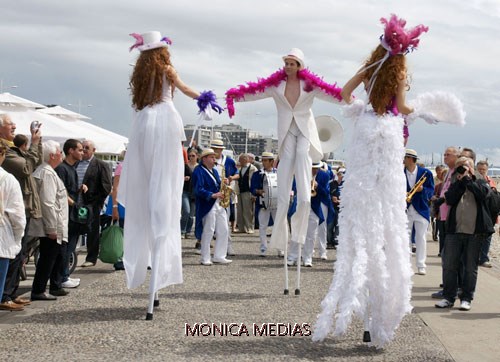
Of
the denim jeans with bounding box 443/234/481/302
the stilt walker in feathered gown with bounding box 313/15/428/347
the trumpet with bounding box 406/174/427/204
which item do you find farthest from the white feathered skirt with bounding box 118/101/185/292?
the trumpet with bounding box 406/174/427/204

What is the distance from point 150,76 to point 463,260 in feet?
13.9

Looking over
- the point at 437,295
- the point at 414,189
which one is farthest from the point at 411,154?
the point at 437,295

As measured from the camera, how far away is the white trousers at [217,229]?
12992 millimetres

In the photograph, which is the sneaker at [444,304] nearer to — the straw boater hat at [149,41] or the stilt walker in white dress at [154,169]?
the stilt walker in white dress at [154,169]

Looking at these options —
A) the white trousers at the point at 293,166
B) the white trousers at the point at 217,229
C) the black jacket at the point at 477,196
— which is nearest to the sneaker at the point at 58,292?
the white trousers at the point at 293,166

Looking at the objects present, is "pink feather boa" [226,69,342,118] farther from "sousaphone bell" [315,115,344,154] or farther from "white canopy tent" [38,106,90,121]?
"white canopy tent" [38,106,90,121]

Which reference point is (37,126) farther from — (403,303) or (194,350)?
(403,303)

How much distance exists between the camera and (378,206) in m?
6.23

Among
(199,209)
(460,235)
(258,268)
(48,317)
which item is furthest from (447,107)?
(199,209)

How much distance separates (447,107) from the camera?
6738 mm

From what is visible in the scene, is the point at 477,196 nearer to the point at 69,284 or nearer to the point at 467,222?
the point at 467,222

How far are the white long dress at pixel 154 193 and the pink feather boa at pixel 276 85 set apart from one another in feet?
5.37

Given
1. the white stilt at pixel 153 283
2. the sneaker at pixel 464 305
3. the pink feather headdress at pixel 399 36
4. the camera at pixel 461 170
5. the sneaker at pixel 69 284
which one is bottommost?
the sneaker at pixel 69 284

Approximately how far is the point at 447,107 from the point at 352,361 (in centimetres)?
250
